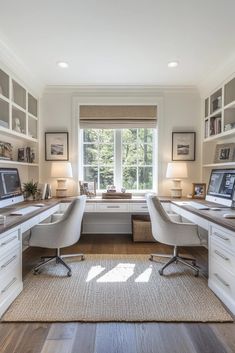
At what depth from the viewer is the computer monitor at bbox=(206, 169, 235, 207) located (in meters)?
2.73

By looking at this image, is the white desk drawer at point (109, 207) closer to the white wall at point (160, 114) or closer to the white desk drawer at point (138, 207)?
the white desk drawer at point (138, 207)

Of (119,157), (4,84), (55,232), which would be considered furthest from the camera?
(119,157)

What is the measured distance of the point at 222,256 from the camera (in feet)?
6.93

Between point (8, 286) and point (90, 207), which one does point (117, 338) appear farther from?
point (90, 207)

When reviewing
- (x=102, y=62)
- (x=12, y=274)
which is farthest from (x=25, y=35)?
(x=12, y=274)

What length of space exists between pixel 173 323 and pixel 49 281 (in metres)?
1.30

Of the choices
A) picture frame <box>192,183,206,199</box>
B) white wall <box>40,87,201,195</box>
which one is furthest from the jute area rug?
white wall <box>40,87,201,195</box>

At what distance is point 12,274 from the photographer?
213cm

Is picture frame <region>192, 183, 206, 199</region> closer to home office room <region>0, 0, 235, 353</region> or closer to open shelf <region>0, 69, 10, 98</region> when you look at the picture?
home office room <region>0, 0, 235, 353</region>

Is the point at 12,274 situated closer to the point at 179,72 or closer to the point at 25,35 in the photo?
the point at 25,35

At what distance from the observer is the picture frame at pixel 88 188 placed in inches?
153

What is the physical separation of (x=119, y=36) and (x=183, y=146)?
A: 207 centimetres

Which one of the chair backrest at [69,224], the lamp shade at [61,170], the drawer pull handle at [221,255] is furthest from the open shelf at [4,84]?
the drawer pull handle at [221,255]

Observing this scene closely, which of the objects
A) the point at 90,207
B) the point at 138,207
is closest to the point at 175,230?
the point at 138,207
